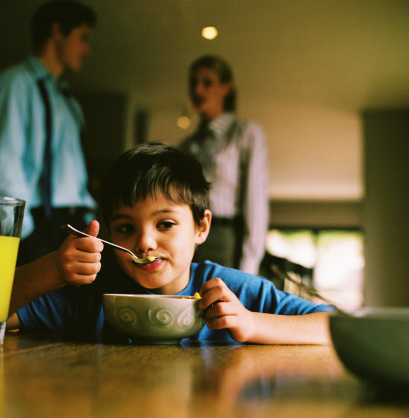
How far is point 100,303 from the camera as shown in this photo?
0.92 meters

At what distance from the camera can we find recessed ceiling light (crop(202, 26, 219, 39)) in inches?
134

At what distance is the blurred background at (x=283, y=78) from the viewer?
322 centimetres

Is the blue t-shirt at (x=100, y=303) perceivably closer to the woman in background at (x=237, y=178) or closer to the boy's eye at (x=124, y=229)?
the boy's eye at (x=124, y=229)

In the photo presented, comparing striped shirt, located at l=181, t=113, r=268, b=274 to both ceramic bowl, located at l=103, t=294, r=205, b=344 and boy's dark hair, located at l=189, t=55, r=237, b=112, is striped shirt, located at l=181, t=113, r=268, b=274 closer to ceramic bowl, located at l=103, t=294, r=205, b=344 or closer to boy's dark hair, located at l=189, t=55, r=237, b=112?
boy's dark hair, located at l=189, t=55, r=237, b=112

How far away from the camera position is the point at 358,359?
37cm

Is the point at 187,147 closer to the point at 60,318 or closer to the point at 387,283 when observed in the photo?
the point at 60,318

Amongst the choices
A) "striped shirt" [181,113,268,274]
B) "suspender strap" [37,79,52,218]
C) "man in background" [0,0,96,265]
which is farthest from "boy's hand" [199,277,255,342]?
"striped shirt" [181,113,268,274]

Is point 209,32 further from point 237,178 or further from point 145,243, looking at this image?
point 145,243

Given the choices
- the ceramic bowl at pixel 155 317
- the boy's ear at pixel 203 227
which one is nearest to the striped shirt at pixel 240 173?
the boy's ear at pixel 203 227

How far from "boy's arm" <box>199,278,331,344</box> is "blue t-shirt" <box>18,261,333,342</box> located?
12 centimetres

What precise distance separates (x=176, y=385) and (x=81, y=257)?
364 mm

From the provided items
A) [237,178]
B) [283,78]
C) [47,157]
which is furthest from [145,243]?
[283,78]

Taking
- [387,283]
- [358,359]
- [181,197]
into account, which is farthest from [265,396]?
[387,283]

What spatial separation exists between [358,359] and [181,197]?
60 cm
